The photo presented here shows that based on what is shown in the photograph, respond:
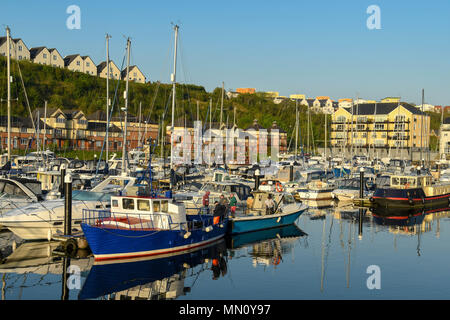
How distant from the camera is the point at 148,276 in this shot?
22.5 meters

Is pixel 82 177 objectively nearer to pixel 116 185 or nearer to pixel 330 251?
pixel 116 185

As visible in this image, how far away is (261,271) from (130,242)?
627cm

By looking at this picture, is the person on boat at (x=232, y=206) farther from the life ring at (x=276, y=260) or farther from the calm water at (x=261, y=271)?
the life ring at (x=276, y=260)

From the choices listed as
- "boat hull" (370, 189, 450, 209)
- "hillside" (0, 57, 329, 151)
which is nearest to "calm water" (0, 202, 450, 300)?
"boat hull" (370, 189, 450, 209)

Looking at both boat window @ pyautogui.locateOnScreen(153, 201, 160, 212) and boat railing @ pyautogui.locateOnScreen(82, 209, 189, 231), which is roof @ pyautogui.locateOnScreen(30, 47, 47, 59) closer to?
boat railing @ pyautogui.locateOnScreen(82, 209, 189, 231)

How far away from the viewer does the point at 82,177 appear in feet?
149

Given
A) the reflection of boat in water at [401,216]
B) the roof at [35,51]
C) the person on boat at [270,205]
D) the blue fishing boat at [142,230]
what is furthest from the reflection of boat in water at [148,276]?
the roof at [35,51]

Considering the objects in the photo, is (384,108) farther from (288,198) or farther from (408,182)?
(288,198)

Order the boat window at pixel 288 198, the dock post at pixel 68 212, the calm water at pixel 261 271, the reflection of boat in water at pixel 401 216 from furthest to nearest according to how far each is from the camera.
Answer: the reflection of boat in water at pixel 401 216
the boat window at pixel 288 198
the dock post at pixel 68 212
the calm water at pixel 261 271

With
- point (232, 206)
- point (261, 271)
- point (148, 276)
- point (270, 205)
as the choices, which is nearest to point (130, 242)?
point (148, 276)

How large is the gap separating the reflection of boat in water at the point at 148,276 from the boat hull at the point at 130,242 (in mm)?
368

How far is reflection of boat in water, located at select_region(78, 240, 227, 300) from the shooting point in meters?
20.2

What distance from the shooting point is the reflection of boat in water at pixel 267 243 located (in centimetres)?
2702

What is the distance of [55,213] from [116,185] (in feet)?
29.9
